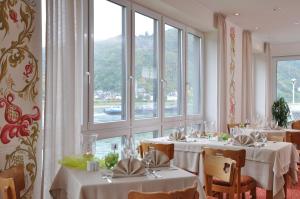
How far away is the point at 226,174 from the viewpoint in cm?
287

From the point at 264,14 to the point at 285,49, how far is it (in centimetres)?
390

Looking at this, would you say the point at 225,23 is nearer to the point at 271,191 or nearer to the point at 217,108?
the point at 217,108

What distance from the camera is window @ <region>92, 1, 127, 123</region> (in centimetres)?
412

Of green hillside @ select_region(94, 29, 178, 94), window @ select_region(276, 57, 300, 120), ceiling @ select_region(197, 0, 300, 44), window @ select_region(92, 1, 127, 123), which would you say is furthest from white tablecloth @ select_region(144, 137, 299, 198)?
window @ select_region(276, 57, 300, 120)

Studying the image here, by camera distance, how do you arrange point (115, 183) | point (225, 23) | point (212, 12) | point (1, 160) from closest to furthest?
point (115, 183) < point (1, 160) < point (212, 12) < point (225, 23)

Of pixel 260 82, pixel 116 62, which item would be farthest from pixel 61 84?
pixel 260 82

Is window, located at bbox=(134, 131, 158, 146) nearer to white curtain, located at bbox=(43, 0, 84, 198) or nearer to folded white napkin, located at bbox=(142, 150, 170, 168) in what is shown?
white curtain, located at bbox=(43, 0, 84, 198)

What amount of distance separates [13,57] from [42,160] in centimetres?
90

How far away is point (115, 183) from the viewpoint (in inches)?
90.6

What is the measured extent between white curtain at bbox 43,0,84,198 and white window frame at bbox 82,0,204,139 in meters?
0.55

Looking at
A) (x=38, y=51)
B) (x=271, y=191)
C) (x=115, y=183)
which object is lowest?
(x=271, y=191)

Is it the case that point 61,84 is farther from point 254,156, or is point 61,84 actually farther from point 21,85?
point 254,156

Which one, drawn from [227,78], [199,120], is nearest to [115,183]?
[199,120]

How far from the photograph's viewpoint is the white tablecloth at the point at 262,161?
11.8ft
